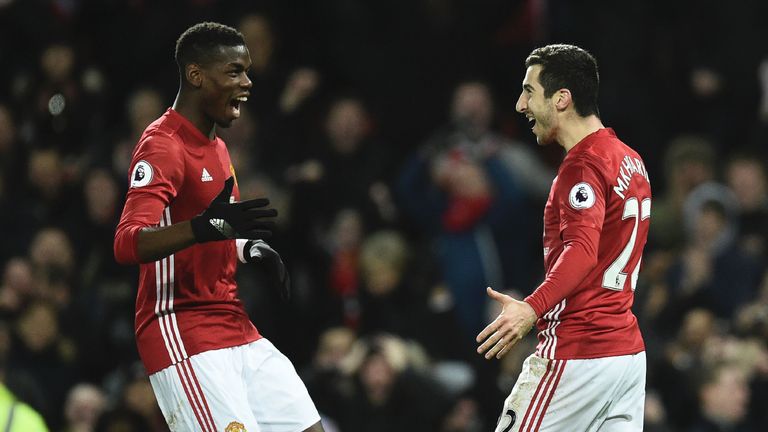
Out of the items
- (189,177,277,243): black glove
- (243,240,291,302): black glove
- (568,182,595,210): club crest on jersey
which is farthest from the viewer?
(243,240,291,302): black glove

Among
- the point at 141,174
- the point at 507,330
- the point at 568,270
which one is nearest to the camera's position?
the point at 507,330

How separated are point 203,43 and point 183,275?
0.92 m

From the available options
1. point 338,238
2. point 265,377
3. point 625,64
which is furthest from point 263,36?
point 265,377

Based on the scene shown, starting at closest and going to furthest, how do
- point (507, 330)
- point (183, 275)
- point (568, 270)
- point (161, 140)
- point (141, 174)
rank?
point (507, 330), point (568, 270), point (141, 174), point (161, 140), point (183, 275)

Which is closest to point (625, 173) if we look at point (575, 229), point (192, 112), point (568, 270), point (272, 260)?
point (575, 229)

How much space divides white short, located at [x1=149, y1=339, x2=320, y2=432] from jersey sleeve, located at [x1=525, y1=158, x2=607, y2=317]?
3.60 feet

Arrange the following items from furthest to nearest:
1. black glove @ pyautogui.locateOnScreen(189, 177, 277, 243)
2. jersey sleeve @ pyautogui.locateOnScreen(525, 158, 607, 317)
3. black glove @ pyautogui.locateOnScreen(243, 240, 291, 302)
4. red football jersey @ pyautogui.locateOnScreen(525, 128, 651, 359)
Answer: black glove @ pyautogui.locateOnScreen(243, 240, 291, 302), red football jersey @ pyautogui.locateOnScreen(525, 128, 651, 359), jersey sleeve @ pyautogui.locateOnScreen(525, 158, 607, 317), black glove @ pyautogui.locateOnScreen(189, 177, 277, 243)

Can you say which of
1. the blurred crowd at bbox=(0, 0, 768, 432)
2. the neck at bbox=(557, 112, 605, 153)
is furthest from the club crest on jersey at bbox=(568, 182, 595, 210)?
the blurred crowd at bbox=(0, 0, 768, 432)

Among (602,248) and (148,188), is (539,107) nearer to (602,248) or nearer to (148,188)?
(602,248)

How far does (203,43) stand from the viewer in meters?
5.81

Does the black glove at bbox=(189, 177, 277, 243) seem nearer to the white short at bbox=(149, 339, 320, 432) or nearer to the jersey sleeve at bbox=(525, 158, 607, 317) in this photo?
the white short at bbox=(149, 339, 320, 432)

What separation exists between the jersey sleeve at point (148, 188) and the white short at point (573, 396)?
5.00 feet

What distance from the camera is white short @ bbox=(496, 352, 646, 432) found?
Answer: 5629 millimetres

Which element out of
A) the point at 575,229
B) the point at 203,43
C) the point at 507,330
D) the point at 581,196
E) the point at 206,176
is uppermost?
the point at 203,43
